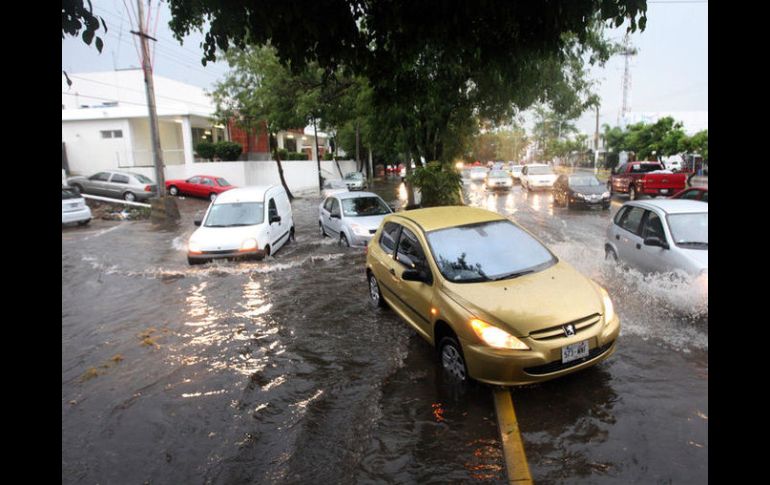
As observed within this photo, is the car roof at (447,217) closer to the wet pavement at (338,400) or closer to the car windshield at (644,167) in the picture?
the wet pavement at (338,400)

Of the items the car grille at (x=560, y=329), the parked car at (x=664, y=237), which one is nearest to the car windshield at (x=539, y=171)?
the parked car at (x=664, y=237)

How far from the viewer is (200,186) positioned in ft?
83.4

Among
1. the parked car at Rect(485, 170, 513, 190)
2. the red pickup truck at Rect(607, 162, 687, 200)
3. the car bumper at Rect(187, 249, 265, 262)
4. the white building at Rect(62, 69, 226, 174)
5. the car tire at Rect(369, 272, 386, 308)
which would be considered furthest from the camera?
the parked car at Rect(485, 170, 513, 190)

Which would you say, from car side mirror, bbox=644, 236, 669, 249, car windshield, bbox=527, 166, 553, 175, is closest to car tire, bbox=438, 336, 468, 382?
car side mirror, bbox=644, 236, 669, 249

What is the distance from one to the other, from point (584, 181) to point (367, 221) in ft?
37.8

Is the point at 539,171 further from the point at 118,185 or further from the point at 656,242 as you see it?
the point at 118,185

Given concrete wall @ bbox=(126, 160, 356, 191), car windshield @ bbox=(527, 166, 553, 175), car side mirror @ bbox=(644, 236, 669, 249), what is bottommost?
car side mirror @ bbox=(644, 236, 669, 249)

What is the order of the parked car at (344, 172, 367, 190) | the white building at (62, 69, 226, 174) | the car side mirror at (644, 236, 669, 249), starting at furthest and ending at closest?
1. the parked car at (344, 172, 367, 190)
2. the white building at (62, 69, 226, 174)
3. the car side mirror at (644, 236, 669, 249)

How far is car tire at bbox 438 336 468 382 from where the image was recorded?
4438 mm

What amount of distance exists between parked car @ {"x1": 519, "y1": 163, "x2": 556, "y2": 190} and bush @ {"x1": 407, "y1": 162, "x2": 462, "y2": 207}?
12.4 metres

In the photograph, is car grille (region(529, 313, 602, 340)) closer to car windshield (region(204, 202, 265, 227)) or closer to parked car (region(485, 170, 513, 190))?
car windshield (region(204, 202, 265, 227))
